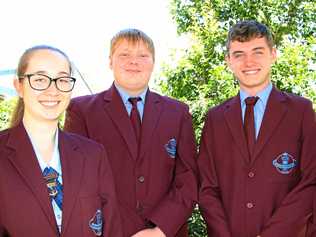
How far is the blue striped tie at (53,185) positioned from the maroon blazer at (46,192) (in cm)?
3

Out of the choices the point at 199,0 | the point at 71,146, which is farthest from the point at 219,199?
the point at 199,0

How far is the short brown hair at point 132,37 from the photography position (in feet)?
12.7

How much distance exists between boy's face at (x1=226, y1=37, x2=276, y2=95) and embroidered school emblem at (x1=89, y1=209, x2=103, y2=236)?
5.06ft

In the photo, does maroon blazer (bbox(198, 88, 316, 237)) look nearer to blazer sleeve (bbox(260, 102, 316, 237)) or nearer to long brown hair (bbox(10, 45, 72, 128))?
blazer sleeve (bbox(260, 102, 316, 237))

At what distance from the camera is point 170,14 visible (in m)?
8.25

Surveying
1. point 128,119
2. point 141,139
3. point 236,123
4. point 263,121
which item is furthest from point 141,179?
point 263,121

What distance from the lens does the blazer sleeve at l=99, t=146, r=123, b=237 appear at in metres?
3.07

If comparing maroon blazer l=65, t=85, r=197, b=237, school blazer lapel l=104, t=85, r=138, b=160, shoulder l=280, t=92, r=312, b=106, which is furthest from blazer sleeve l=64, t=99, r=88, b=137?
shoulder l=280, t=92, r=312, b=106

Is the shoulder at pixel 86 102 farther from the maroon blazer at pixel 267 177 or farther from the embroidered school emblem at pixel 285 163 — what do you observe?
the embroidered school emblem at pixel 285 163

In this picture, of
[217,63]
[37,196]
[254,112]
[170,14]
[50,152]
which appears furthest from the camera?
[170,14]

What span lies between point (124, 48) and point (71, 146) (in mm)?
1077

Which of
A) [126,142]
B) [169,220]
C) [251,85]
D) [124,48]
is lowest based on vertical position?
[169,220]

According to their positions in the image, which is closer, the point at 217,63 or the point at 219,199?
the point at 219,199

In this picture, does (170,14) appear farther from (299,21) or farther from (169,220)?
(169,220)
